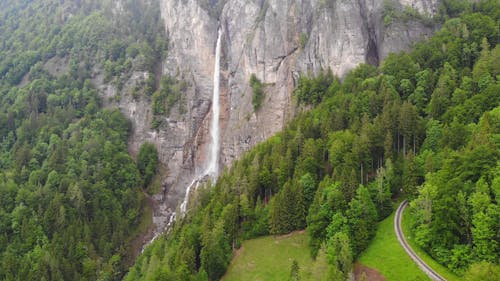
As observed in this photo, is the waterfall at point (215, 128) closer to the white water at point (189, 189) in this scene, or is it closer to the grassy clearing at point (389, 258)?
the white water at point (189, 189)

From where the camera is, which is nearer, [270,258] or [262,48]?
[270,258]

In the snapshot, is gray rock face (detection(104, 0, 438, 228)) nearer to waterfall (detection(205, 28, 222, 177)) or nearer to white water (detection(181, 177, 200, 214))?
waterfall (detection(205, 28, 222, 177))

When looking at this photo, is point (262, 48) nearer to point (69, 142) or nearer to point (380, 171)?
point (69, 142)

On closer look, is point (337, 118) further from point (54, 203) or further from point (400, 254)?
point (54, 203)

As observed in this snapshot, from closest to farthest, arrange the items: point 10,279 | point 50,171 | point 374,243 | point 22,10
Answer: point 374,243
point 10,279
point 50,171
point 22,10

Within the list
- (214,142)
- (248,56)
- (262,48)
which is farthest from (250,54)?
(214,142)

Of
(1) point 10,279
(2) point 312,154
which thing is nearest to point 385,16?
(2) point 312,154

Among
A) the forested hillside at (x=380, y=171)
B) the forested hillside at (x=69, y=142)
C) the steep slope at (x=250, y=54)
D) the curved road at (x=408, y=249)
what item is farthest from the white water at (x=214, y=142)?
the curved road at (x=408, y=249)
